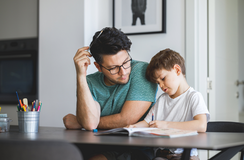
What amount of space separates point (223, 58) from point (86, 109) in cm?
175

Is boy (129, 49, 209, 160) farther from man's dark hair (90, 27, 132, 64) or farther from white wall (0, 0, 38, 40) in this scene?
white wall (0, 0, 38, 40)

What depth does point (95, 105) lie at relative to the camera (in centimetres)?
150

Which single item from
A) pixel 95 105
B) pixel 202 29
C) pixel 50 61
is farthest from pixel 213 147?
pixel 50 61

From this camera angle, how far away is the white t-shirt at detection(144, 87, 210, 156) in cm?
131

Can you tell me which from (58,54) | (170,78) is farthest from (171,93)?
(58,54)

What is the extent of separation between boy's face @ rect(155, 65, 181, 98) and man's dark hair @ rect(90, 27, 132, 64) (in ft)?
0.86

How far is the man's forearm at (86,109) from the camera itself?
1415mm

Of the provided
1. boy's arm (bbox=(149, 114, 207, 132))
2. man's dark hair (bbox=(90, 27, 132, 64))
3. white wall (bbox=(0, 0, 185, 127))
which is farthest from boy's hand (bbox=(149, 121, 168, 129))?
white wall (bbox=(0, 0, 185, 127))

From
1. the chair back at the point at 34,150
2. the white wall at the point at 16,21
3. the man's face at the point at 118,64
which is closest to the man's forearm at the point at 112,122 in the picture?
the man's face at the point at 118,64

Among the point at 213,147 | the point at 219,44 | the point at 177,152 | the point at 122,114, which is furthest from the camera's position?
the point at 219,44

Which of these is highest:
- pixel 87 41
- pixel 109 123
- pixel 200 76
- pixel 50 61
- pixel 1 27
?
pixel 1 27

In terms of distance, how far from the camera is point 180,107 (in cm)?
142

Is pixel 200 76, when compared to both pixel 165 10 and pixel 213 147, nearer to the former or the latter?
pixel 165 10

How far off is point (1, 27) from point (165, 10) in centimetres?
199
